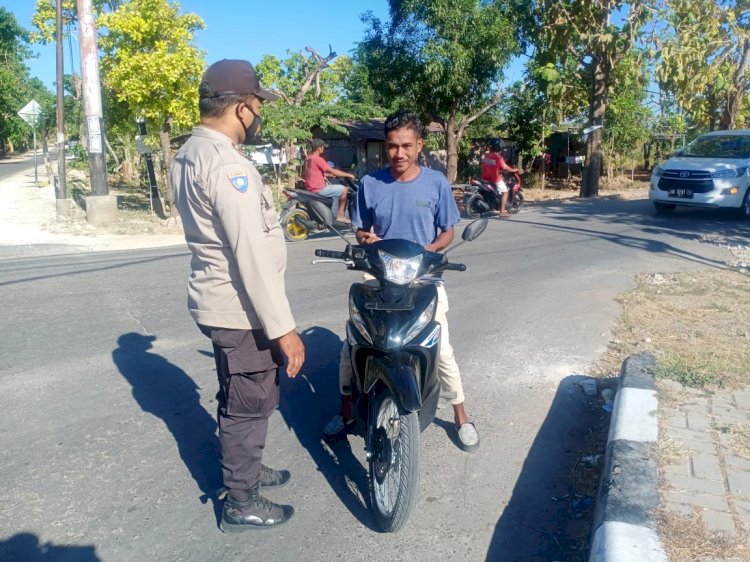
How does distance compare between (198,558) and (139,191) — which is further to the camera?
(139,191)

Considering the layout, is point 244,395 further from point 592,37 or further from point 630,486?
point 592,37

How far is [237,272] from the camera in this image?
2.71 meters

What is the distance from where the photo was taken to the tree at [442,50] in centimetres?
1922

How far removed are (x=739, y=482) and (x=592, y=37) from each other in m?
15.5

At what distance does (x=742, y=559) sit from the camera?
2574mm

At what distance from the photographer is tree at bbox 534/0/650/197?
16.0 meters

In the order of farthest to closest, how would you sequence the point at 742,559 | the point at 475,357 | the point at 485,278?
the point at 485,278 → the point at 475,357 → the point at 742,559

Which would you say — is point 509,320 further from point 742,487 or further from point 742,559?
point 742,559

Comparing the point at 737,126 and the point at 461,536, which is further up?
the point at 737,126

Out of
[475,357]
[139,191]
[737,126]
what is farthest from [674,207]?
[139,191]

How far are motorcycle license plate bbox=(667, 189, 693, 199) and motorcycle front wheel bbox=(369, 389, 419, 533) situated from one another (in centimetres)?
1232

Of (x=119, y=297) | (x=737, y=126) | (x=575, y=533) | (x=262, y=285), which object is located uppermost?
(x=737, y=126)

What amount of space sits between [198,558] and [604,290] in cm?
590

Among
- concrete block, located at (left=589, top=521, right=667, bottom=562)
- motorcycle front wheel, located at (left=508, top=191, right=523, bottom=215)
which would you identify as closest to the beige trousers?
concrete block, located at (left=589, top=521, right=667, bottom=562)
